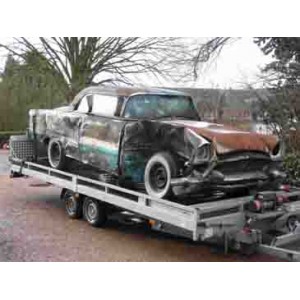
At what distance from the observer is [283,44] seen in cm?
1011

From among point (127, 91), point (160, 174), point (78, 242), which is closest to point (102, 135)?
point (127, 91)

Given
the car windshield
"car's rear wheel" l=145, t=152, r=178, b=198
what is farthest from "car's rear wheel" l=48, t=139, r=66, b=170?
"car's rear wheel" l=145, t=152, r=178, b=198

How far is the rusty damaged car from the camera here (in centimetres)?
549

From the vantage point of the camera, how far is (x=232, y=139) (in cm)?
554

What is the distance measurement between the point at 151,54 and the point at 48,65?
13.2ft

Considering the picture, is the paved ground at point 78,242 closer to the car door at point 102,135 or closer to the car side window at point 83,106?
the car door at point 102,135

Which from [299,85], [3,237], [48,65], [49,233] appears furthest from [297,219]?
[48,65]

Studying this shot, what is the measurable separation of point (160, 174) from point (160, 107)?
5.10 ft

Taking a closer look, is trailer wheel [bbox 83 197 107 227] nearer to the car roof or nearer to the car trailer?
the car trailer

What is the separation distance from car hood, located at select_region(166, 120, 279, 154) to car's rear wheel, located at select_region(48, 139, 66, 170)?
2739mm

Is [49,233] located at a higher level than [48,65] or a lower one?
lower

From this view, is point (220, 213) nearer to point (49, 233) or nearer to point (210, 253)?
point (210, 253)

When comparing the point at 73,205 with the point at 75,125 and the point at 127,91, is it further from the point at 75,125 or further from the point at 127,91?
the point at 127,91

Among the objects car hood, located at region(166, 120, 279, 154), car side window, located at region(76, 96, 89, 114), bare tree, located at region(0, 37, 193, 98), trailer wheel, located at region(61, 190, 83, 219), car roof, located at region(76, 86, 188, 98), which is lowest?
trailer wheel, located at region(61, 190, 83, 219)
